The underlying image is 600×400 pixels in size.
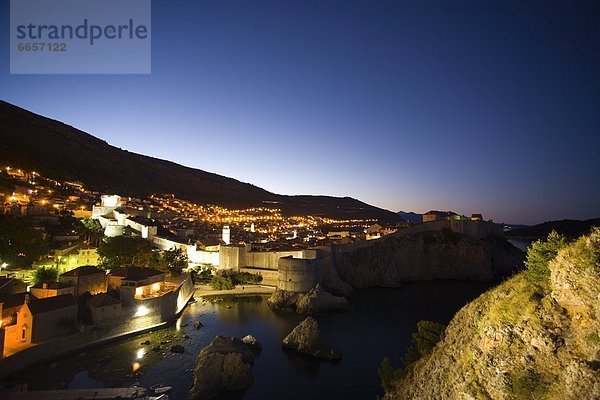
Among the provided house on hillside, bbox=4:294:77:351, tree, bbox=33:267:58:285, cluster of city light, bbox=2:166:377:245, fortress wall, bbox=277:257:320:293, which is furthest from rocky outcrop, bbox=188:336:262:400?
cluster of city light, bbox=2:166:377:245

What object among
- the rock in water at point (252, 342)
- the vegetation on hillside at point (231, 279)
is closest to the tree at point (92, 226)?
the vegetation on hillside at point (231, 279)

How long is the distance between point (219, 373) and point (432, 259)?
31.0m

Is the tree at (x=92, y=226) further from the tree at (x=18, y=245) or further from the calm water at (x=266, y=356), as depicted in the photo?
the calm water at (x=266, y=356)

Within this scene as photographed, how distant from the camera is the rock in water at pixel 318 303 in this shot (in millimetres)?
23719

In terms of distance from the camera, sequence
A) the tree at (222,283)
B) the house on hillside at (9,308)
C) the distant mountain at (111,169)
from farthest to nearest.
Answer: the distant mountain at (111,169) → the tree at (222,283) → the house on hillside at (9,308)

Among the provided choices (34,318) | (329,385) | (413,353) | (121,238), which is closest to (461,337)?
(413,353)

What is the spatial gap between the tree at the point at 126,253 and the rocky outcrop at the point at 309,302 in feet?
30.2

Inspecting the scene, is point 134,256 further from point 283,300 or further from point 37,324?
point 37,324

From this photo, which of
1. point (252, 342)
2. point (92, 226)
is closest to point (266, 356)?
point (252, 342)

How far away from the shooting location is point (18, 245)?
21031 mm

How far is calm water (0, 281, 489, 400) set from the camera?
13219 millimetres

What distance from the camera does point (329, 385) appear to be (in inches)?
553

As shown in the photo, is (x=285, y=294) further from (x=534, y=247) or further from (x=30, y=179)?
(x=30, y=179)

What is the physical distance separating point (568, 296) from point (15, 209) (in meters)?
38.3
